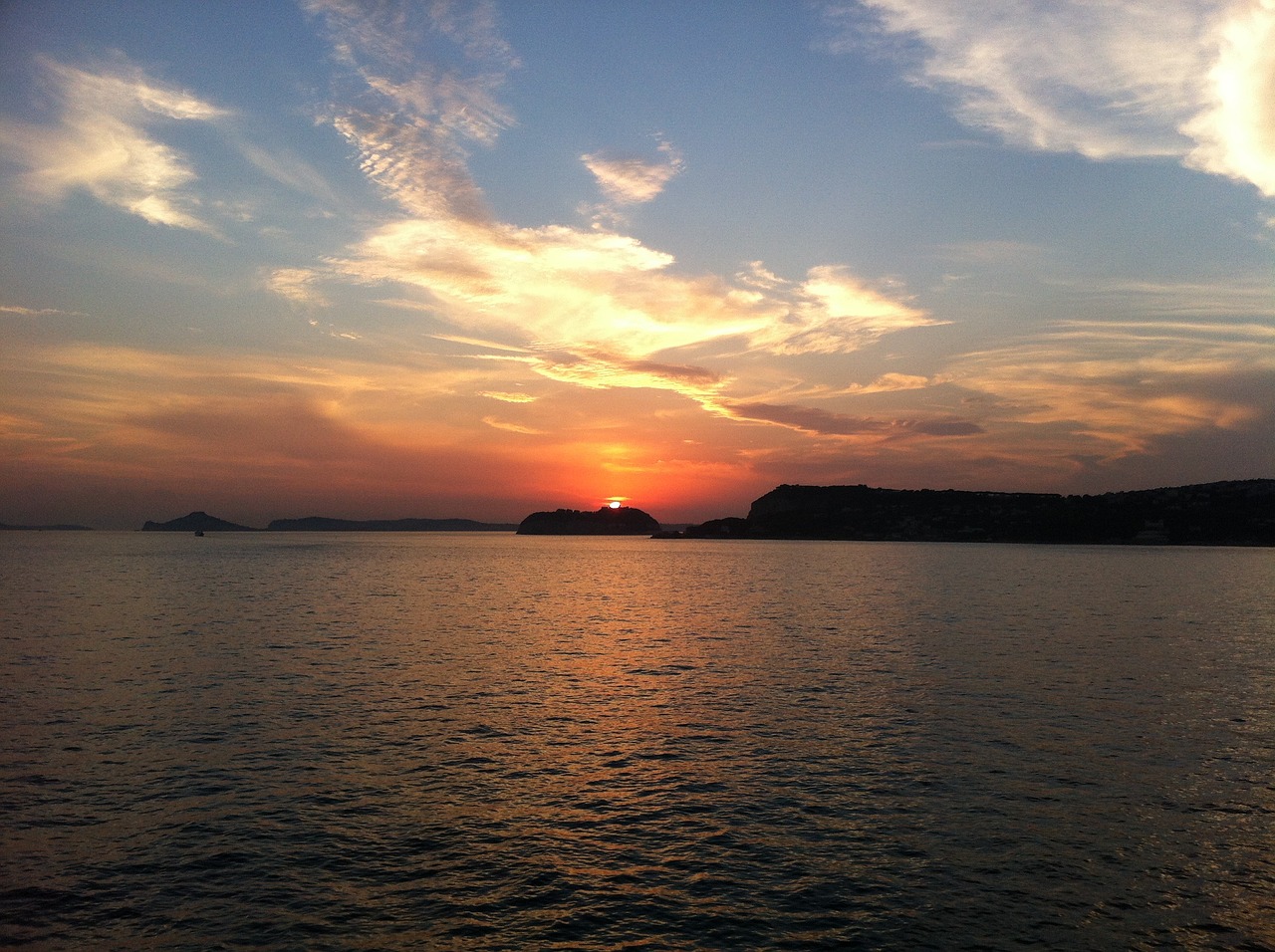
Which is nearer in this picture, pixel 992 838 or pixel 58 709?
pixel 992 838

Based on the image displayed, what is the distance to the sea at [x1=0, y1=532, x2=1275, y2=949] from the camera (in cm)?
1903

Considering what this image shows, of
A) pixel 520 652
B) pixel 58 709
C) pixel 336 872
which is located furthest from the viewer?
pixel 520 652

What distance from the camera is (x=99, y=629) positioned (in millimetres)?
70188

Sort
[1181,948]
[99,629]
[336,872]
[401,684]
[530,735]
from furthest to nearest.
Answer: [99,629]
[401,684]
[530,735]
[336,872]
[1181,948]

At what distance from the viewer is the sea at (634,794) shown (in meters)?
19.0

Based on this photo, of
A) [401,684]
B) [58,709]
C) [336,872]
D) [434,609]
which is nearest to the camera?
[336,872]

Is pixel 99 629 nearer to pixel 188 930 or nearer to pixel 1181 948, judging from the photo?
pixel 188 930

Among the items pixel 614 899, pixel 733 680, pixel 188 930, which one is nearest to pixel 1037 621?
pixel 733 680

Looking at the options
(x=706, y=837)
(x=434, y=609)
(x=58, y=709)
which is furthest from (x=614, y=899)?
(x=434, y=609)

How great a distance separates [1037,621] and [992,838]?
63.6 meters

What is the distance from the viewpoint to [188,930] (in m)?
18.3

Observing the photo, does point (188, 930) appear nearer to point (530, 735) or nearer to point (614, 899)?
point (614, 899)

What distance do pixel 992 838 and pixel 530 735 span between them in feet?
65.0

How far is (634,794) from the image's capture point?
27984mm
